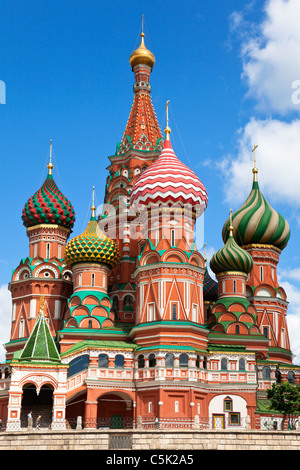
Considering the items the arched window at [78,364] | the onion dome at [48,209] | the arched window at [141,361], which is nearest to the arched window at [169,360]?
the arched window at [141,361]

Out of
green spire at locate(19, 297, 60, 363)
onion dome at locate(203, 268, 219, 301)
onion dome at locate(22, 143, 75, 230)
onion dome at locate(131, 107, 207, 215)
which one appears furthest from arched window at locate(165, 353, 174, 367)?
onion dome at locate(22, 143, 75, 230)

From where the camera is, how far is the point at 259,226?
48844 millimetres

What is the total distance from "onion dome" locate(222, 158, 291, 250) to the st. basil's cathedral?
72 millimetres

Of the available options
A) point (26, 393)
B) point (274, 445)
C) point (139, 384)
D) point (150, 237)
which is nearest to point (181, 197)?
point (150, 237)

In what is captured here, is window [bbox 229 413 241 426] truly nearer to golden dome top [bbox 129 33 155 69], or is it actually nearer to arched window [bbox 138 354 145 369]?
arched window [bbox 138 354 145 369]

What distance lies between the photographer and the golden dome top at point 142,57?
5256cm

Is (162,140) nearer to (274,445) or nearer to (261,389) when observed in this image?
(261,389)

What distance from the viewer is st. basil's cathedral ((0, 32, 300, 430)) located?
125ft

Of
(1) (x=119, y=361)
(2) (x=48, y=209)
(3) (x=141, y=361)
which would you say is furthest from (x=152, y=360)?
(2) (x=48, y=209)

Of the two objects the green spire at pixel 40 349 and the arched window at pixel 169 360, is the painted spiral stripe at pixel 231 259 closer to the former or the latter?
the arched window at pixel 169 360

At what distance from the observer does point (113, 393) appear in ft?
128

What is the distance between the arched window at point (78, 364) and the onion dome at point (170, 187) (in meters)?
9.31

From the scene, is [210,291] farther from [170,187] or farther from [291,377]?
[170,187]
